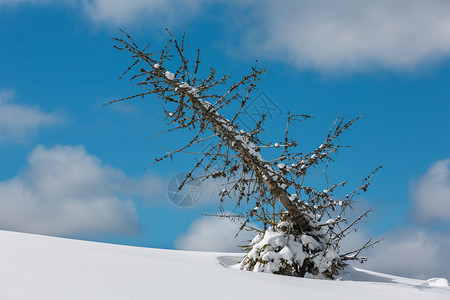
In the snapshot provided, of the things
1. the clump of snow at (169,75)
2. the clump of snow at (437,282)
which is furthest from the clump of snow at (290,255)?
the clump of snow at (169,75)

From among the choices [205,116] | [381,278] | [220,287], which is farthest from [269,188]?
[220,287]

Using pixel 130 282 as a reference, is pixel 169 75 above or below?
above

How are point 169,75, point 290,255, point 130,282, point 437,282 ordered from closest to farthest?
1. point 130,282
2. point 169,75
3. point 290,255
4. point 437,282

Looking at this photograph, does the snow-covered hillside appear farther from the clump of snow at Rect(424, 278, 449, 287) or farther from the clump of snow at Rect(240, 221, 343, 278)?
the clump of snow at Rect(424, 278, 449, 287)

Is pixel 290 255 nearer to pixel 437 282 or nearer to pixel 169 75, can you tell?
pixel 437 282

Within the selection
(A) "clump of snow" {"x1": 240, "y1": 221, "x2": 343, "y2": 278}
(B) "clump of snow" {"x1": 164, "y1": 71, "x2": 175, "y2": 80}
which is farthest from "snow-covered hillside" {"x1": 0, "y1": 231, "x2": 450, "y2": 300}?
(B) "clump of snow" {"x1": 164, "y1": 71, "x2": 175, "y2": 80}

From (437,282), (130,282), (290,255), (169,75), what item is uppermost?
(169,75)

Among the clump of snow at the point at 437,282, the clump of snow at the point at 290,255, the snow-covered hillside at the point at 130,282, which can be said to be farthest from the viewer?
the clump of snow at the point at 437,282

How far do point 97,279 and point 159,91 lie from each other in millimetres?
2211

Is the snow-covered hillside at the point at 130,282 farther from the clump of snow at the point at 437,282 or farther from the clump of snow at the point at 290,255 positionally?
the clump of snow at the point at 437,282

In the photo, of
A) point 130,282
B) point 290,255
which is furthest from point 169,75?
point 290,255

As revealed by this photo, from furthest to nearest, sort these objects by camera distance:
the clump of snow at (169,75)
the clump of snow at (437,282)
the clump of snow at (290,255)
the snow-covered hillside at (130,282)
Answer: the clump of snow at (437,282) → the clump of snow at (290,255) → the clump of snow at (169,75) → the snow-covered hillside at (130,282)

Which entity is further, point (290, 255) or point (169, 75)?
point (290, 255)

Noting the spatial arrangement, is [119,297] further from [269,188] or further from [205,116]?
[269,188]
